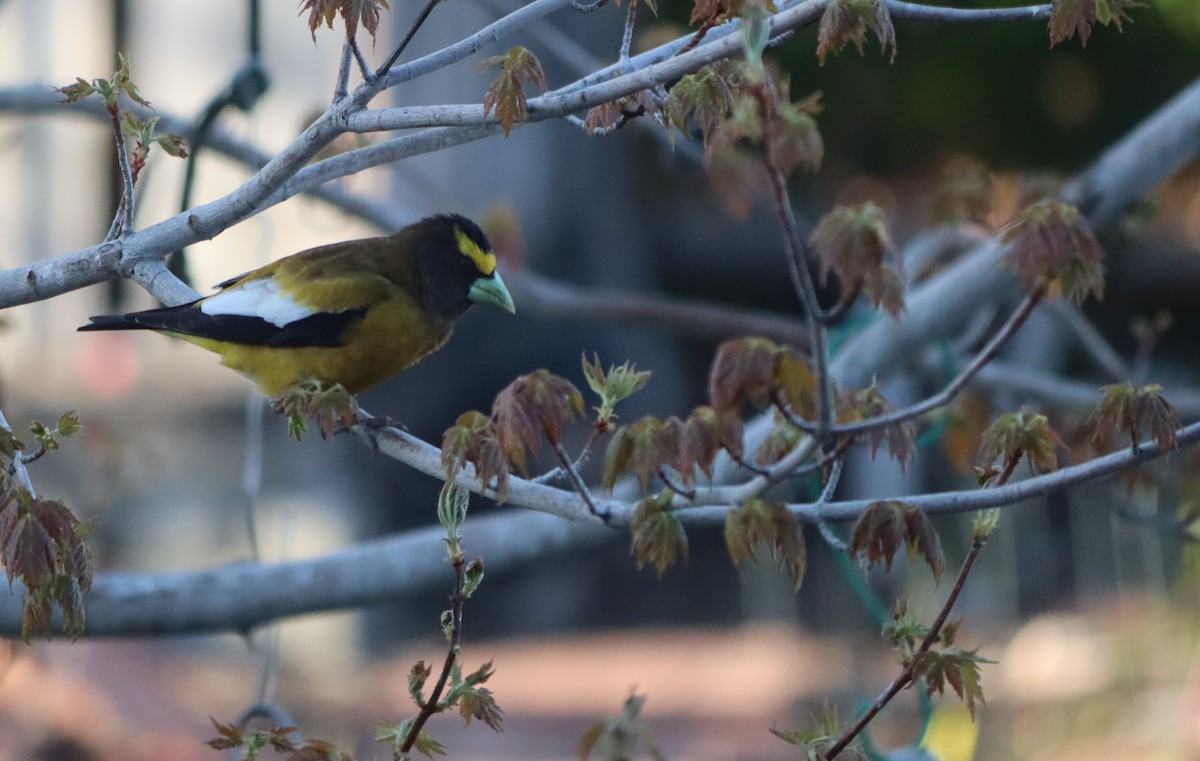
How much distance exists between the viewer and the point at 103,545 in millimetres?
9508

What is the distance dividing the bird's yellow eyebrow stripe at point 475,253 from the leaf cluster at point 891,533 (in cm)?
198

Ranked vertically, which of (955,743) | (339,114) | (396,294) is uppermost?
(396,294)

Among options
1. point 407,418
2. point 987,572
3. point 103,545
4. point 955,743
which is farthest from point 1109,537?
point 103,545

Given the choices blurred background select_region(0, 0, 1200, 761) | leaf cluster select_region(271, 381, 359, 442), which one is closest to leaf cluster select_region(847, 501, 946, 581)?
leaf cluster select_region(271, 381, 359, 442)

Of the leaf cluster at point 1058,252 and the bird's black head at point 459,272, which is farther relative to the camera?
the bird's black head at point 459,272

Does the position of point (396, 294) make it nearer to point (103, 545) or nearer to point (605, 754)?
point (605, 754)

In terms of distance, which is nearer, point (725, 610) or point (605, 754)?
point (605, 754)

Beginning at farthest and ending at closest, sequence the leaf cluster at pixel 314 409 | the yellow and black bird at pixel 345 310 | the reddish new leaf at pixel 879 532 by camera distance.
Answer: the yellow and black bird at pixel 345 310 < the leaf cluster at pixel 314 409 < the reddish new leaf at pixel 879 532

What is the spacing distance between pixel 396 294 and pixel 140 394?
329 inches

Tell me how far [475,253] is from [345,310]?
0.47 m

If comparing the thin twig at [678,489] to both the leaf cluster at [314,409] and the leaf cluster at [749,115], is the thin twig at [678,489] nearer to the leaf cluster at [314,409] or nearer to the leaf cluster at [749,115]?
the leaf cluster at [749,115]

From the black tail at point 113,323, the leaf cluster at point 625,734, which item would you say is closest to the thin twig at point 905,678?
the leaf cluster at point 625,734

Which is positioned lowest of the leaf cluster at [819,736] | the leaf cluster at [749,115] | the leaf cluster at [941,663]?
the leaf cluster at [819,736]

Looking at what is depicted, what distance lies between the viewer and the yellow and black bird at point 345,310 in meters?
3.59
